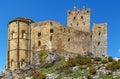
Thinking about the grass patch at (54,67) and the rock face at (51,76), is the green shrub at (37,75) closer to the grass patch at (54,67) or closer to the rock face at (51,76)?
the rock face at (51,76)

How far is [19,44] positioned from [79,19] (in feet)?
49.4

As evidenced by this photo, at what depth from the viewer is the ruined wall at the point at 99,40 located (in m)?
79.9

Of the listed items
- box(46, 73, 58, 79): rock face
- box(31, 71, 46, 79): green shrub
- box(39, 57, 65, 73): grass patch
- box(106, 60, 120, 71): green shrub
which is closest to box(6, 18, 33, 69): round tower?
box(39, 57, 65, 73): grass patch

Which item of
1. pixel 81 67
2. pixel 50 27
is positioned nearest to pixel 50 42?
pixel 50 27

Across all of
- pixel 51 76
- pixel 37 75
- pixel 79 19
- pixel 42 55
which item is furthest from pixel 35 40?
pixel 79 19

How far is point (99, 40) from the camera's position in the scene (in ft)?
Result: 265

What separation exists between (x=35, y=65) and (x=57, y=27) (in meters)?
7.38

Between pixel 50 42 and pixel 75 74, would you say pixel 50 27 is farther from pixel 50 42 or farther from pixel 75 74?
→ pixel 75 74

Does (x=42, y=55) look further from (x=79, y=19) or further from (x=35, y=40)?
(x=79, y=19)

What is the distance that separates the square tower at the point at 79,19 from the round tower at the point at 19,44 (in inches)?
469

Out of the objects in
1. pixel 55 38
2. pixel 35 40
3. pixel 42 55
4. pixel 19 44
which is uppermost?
pixel 55 38

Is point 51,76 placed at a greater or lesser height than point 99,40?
lesser

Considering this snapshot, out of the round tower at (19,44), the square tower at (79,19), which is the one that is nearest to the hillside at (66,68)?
the round tower at (19,44)

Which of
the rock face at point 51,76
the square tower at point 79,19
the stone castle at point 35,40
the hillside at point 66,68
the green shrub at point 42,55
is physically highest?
the square tower at point 79,19
